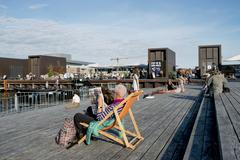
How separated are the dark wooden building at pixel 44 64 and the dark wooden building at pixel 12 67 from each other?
32.6ft

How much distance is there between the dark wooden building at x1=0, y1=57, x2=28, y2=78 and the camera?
62500mm

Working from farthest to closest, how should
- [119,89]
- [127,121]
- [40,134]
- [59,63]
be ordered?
[59,63], [127,121], [40,134], [119,89]

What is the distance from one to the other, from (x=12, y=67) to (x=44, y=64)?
41.9 ft

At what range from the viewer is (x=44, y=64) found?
56531mm

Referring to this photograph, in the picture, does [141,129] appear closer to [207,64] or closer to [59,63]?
[207,64]

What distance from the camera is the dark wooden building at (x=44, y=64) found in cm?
4976

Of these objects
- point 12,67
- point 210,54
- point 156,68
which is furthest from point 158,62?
point 12,67

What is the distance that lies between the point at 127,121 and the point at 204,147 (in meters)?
3.02

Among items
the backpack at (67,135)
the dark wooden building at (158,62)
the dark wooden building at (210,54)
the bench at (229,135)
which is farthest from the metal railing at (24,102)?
the dark wooden building at (210,54)

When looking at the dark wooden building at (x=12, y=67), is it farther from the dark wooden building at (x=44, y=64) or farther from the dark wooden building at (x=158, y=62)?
the dark wooden building at (x=158, y=62)

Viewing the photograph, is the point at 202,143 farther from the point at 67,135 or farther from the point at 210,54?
the point at 210,54

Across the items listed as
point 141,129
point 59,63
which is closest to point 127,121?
point 141,129

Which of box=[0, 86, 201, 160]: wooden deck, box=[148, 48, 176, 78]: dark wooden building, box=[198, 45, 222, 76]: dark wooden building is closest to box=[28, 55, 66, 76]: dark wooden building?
box=[148, 48, 176, 78]: dark wooden building

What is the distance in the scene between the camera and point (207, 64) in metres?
27.6
